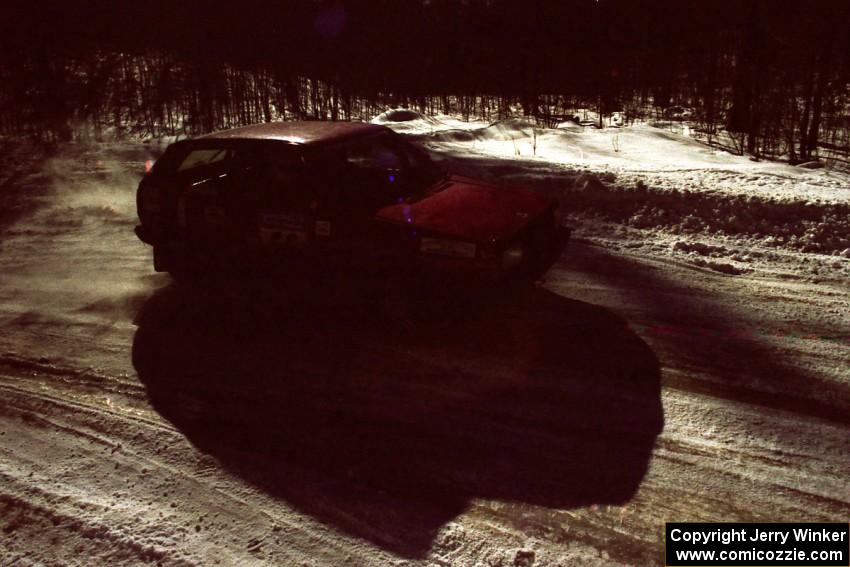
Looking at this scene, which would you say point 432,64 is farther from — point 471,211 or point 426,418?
point 426,418

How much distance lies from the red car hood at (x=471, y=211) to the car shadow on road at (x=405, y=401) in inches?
22.7

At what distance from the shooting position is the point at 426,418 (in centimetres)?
382

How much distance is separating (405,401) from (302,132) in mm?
2525

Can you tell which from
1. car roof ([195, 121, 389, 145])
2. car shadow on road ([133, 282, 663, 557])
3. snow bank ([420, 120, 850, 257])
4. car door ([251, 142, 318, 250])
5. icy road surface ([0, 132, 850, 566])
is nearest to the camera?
icy road surface ([0, 132, 850, 566])

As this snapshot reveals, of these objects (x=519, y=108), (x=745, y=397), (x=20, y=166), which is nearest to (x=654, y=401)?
(x=745, y=397)

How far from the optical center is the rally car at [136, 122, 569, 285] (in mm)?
4602

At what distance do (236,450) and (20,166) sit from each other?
382 inches

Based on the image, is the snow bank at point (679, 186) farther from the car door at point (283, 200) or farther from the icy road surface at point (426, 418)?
the car door at point (283, 200)

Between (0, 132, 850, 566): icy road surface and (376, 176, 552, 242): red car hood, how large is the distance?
77 cm

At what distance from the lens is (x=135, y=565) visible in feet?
9.30

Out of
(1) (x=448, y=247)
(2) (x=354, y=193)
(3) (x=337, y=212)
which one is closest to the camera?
(1) (x=448, y=247)
